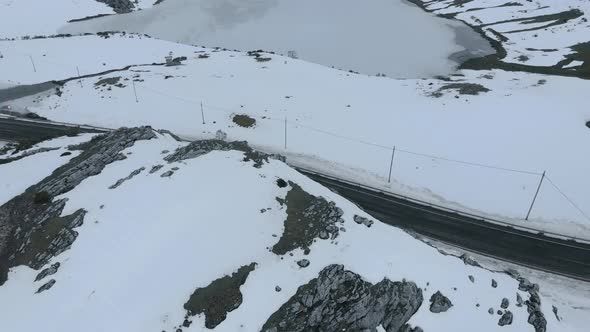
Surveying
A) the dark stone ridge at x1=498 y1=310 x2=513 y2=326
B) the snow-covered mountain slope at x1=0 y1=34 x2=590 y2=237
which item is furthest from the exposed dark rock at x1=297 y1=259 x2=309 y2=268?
the snow-covered mountain slope at x1=0 y1=34 x2=590 y2=237

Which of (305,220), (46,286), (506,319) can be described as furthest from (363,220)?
(46,286)

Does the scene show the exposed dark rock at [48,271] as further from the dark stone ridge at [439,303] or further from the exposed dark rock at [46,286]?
the dark stone ridge at [439,303]

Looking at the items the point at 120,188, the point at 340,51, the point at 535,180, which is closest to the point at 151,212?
the point at 120,188

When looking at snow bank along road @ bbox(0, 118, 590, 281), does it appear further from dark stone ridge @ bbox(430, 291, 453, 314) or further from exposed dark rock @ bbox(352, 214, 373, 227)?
dark stone ridge @ bbox(430, 291, 453, 314)

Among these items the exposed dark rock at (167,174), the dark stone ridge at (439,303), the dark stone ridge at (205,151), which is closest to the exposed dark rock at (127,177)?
the dark stone ridge at (205,151)

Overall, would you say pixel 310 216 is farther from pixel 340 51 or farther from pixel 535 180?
pixel 340 51

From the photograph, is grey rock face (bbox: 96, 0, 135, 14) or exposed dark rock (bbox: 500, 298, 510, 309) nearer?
exposed dark rock (bbox: 500, 298, 510, 309)
